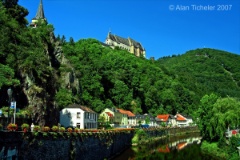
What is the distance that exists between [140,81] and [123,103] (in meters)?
23.5

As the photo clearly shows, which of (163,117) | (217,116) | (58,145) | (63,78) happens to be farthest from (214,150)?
(163,117)

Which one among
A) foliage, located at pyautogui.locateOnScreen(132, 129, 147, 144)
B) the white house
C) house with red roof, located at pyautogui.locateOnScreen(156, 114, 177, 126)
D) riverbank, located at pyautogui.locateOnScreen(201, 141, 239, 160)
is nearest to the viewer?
riverbank, located at pyautogui.locateOnScreen(201, 141, 239, 160)

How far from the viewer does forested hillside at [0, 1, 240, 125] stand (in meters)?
44.1

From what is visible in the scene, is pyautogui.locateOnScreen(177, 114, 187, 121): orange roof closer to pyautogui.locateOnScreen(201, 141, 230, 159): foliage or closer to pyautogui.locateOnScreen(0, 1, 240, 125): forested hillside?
pyautogui.locateOnScreen(0, 1, 240, 125): forested hillside

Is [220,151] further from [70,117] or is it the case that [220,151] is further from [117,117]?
[117,117]

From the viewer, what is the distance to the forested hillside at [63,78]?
44.1 meters

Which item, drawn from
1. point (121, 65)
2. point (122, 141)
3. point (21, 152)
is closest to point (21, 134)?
point (21, 152)

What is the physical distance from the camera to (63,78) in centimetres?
7394

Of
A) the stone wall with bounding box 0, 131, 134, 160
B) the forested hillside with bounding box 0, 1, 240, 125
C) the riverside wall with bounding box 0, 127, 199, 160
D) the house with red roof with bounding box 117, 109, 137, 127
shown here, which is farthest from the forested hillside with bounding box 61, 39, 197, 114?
the stone wall with bounding box 0, 131, 134, 160

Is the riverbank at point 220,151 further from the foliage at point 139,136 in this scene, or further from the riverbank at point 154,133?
the riverbank at point 154,133

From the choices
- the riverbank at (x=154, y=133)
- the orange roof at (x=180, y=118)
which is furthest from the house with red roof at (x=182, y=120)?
the riverbank at (x=154, y=133)

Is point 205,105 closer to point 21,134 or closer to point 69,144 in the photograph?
point 69,144

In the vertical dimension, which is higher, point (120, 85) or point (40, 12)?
point (40, 12)

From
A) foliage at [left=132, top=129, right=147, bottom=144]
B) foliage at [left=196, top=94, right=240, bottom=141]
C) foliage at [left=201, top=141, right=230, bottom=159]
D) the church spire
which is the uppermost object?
the church spire
